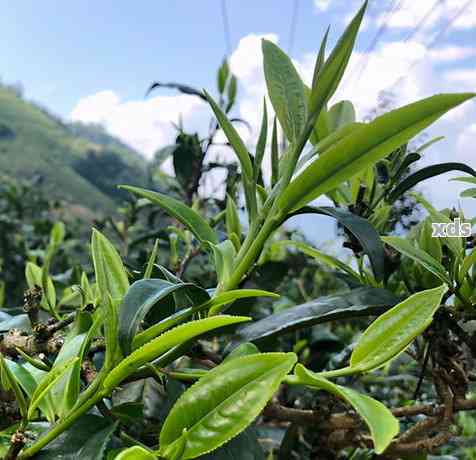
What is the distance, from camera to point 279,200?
1.16 ft

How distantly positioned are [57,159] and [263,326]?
978 inches

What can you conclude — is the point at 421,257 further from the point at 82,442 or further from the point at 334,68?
the point at 82,442

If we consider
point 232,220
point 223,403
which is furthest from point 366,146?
point 232,220

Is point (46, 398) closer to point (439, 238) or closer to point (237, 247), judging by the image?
point (237, 247)

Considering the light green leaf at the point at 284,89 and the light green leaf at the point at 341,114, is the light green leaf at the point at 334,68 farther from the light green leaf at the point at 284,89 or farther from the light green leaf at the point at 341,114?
the light green leaf at the point at 341,114

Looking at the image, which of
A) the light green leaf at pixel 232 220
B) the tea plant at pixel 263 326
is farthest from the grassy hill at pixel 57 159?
the tea plant at pixel 263 326

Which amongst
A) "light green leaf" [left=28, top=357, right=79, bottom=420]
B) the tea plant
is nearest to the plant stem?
the tea plant

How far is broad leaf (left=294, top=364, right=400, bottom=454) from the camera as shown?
227mm

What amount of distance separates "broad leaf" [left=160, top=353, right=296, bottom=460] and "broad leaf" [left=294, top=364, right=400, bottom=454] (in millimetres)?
17

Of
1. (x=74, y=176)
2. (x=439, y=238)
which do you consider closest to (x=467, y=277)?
(x=439, y=238)

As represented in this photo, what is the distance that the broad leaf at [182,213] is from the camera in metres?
0.41

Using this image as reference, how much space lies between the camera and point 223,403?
274 mm

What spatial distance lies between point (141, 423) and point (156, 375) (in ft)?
0.24

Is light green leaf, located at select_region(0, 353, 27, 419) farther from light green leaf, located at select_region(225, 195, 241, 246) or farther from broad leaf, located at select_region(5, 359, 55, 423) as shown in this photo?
light green leaf, located at select_region(225, 195, 241, 246)
